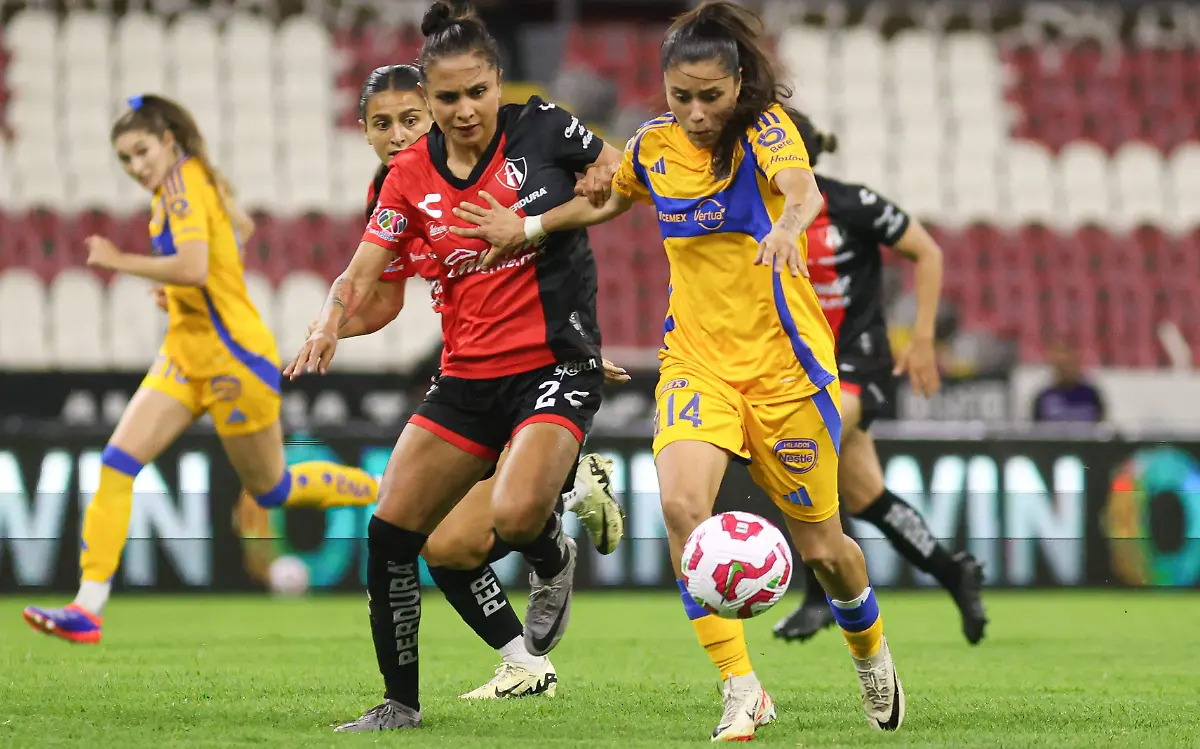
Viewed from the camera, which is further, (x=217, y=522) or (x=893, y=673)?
(x=217, y=522)

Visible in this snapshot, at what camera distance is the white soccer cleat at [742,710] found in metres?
4.68

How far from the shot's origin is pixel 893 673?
5051 millimetres

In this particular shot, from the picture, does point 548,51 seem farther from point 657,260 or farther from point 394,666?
point 394,666

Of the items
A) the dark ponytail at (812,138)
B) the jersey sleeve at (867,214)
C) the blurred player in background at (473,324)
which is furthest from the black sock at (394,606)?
the jersey sleeve at (867,214)

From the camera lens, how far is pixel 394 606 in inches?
199

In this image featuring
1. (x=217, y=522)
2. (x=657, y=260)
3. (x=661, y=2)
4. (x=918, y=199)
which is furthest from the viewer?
(x=661, y=2)

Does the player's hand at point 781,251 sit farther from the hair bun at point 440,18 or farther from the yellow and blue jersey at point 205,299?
the yellow and blue jersey at point 205,299

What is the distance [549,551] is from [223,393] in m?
2.59

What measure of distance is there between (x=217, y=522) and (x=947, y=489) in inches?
182

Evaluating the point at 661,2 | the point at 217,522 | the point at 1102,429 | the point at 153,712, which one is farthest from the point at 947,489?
the point at 661,2

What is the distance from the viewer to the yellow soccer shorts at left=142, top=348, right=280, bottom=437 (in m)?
7.70

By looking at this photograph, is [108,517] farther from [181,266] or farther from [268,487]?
[181,266]

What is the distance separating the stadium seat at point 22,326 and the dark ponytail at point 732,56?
37.8 feet

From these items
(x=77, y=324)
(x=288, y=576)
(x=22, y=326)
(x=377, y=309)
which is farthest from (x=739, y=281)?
(x=22, y=326)
